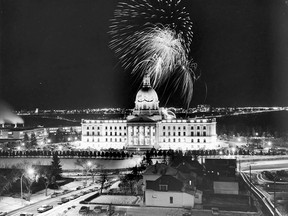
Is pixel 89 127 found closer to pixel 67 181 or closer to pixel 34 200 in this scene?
pixel 67 181

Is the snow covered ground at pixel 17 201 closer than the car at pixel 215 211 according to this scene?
No

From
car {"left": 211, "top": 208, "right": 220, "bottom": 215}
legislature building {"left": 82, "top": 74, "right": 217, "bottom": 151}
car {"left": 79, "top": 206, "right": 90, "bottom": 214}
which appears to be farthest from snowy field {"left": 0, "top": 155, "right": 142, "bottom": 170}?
car {"left": 211, "top": 208, "right": 220, "bottom": 215}

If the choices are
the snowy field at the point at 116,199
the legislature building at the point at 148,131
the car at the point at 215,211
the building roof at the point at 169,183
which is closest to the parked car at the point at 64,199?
the snowy field at the point at 116,199

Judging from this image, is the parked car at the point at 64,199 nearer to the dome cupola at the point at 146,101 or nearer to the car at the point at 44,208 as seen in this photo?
the car at the point at 44,208

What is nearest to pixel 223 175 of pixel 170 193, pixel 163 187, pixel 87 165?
pixel 170 193

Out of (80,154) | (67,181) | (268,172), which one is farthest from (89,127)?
(268,172)

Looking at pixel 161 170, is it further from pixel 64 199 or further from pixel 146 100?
pixel 146 100
